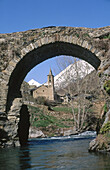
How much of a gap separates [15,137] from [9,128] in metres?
0.40

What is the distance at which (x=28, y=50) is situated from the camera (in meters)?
7.93

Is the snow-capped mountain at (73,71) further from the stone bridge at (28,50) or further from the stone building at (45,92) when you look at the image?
the stone building at (45,92)

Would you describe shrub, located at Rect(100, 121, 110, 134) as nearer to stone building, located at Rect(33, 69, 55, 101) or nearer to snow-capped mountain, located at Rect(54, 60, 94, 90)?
snow-capped mountain, located at Rect(54, 60, 94, 90)

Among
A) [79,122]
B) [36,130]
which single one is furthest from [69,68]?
[36,130]

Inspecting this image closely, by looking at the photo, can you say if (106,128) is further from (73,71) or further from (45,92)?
(45,92)

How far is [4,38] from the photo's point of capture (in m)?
8.27

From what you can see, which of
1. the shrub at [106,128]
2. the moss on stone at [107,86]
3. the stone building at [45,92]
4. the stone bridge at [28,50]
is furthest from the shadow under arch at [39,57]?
the stone building at [45,92]

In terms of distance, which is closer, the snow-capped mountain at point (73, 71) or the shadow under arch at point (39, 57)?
the shadow under arch at point (39, 57)

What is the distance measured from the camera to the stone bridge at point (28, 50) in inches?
301

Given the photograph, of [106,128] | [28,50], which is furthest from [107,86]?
[28,50]

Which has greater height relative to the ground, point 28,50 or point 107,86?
point 28,50

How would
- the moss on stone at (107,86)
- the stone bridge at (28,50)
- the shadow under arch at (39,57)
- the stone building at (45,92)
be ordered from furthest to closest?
the stone building at (45,92) < the shadow under arch at (39,57) < the stone bridge at (28,50) < the moss on stone at (107,86)

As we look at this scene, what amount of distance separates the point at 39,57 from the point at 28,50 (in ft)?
2.99

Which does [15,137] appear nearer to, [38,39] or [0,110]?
[0,110]
